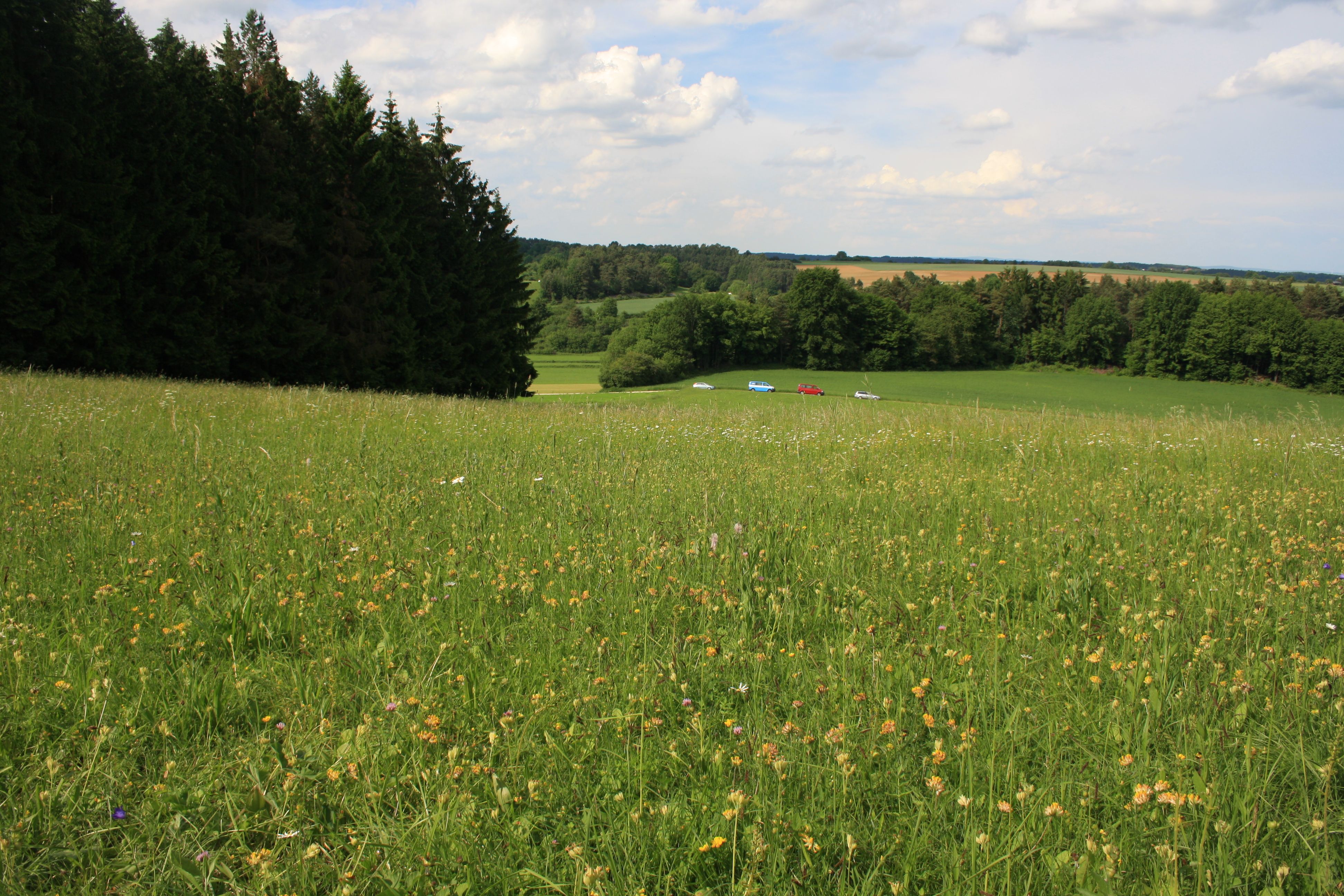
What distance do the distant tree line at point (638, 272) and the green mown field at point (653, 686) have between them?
106416 millimetres

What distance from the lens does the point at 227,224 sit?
22953 millimetres

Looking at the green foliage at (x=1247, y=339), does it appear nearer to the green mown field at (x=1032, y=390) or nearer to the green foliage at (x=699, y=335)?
the green mown field at (x=1032, y=390)

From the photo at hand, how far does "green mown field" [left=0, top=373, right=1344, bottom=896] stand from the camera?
6.16ft

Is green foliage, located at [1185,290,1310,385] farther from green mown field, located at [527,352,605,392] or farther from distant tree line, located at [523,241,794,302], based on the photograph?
green mown field, located at [527,352,605,392]

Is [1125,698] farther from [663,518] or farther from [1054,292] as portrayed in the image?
[1054,292]

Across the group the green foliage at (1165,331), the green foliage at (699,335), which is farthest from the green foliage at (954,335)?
the green foliage at (699,335)

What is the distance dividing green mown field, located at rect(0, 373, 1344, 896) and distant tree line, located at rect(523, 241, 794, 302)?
349 ft

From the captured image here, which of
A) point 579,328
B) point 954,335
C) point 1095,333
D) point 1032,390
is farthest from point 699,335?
point 1095,333

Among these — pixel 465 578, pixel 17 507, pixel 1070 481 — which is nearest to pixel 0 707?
pixel 465 578

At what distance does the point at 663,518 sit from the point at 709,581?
1.11 meters

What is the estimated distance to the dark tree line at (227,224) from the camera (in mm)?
17938

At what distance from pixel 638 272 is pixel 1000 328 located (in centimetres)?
6667

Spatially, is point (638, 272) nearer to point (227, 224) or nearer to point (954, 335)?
point (954, 335)

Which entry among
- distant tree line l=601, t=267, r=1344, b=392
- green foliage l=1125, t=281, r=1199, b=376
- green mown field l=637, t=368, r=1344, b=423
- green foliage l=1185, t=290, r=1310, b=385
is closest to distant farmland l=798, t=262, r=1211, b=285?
distant tree line l=601, t=267, r=1344, b=392
